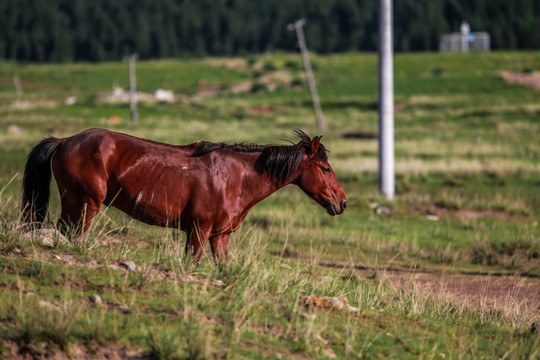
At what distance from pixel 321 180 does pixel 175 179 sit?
1620 millimetres

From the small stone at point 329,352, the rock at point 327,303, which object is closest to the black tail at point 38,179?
the rock at point 327,303

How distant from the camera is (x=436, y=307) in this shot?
847cm

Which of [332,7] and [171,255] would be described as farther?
[332,7]

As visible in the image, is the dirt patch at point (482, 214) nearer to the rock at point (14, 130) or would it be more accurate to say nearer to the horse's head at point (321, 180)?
the horse's head at point (321, 180)

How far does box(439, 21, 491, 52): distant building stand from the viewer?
447 feet

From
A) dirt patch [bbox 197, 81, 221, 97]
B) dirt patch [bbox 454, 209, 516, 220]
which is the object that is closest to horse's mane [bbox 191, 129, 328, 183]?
dirt patch [bbox 454, 209, 516, 220]

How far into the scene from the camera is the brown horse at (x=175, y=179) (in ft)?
28.0

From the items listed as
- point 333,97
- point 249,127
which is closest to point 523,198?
point 249,127

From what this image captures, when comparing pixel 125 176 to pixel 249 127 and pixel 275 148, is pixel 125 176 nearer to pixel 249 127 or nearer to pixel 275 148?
pixel 275 148

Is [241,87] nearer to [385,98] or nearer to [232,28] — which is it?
[385,98]

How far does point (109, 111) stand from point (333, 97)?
2166cm

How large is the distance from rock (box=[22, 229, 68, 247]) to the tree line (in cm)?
15122

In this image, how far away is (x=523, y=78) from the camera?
247 feet

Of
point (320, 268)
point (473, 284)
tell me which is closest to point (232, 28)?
point (473, 284)
